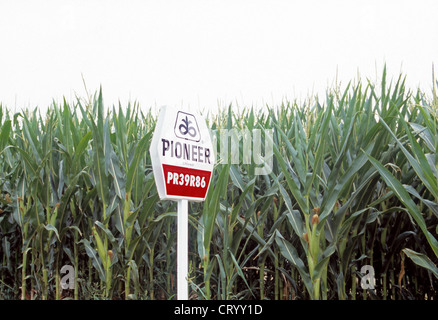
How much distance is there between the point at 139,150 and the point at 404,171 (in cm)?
162

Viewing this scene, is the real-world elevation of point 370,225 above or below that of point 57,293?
above

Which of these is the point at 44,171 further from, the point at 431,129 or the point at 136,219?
the point at 431,129

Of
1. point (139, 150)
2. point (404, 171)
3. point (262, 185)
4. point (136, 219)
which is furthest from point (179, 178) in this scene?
point (404, 171)

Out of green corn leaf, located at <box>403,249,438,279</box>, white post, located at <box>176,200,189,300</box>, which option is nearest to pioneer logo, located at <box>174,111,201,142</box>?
white post, located at <box>176,200,189,300</box>

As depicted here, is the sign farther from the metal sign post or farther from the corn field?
the corn field

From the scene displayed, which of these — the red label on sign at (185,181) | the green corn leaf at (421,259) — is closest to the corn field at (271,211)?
the green corn leaf at (421,259)

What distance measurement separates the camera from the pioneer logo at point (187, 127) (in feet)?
6.01

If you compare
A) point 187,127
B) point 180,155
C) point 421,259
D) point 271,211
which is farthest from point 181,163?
point 421,259

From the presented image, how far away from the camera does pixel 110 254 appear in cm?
247

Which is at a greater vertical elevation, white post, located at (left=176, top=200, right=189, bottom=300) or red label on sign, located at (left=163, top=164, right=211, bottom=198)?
red label on sign, located at (left=163, top=164, right=211, bottom=198)

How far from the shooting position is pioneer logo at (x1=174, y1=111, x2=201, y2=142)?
1.83 m

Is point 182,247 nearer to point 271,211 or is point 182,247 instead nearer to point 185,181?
point 185,181

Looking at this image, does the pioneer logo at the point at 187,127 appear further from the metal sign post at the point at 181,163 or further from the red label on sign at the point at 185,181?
the red label on sign at the point at 185,181

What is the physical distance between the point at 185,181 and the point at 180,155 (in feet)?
0.39
